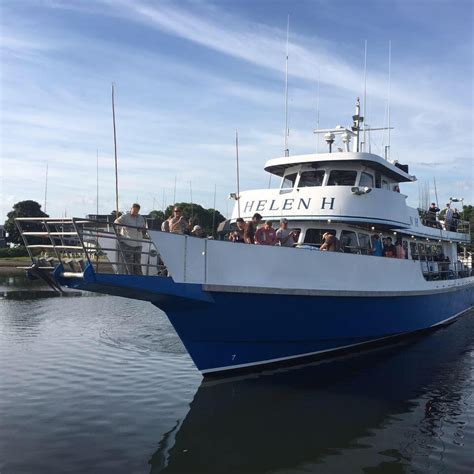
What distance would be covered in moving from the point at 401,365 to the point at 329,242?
3.27m

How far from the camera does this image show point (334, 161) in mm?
12953

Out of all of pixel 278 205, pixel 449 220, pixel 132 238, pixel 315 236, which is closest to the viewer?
pixel 132 238

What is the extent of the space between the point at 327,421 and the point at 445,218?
44.1 ft

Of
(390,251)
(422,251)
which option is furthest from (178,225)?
(422,251)

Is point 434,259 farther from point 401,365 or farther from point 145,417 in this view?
point 145,417

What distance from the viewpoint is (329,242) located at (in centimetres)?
1083

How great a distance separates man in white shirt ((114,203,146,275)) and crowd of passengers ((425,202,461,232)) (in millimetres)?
11032

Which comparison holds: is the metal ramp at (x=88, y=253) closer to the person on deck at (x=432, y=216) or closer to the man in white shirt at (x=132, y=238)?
the man in white shirt at (x=132, y=238)

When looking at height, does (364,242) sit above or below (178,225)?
below

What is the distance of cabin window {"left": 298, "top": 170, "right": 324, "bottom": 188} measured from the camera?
43.4 feet

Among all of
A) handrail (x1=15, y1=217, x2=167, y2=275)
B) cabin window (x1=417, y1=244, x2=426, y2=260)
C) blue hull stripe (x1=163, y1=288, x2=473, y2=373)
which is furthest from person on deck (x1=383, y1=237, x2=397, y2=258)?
handrail (x1=15, y1=217, x2=167, y2=275)

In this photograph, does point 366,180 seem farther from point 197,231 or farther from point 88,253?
point 88,253

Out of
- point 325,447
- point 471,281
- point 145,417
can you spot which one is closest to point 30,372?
point 145,417

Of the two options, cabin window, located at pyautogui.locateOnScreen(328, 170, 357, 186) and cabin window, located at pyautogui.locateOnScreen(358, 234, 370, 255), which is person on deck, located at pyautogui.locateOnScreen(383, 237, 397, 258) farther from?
cabin window, located at pyautogui.locateOnScreen(328, 170, 357, 186)
